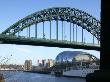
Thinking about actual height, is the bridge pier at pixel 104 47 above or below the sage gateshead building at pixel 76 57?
below

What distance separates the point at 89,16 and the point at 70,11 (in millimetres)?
5718

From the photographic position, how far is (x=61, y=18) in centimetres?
8356

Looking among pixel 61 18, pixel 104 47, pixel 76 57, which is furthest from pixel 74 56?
pixel 104 47

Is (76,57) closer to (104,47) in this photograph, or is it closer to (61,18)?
(61,18)

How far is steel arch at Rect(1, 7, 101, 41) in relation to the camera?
77.9m

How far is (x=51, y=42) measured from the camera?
68.5 metres

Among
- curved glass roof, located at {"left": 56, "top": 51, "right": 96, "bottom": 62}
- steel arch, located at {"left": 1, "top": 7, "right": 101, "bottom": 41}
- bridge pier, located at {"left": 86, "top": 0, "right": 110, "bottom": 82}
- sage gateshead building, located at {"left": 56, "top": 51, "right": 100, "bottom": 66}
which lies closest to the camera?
bridge pier, located at {"left": 86, "top": 0, "right": 110, "bottom": 82}

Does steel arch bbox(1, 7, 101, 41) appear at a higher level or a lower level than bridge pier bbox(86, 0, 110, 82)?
higher

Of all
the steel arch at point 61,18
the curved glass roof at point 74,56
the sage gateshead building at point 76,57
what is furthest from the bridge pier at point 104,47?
the curved glass roof at point 74,56

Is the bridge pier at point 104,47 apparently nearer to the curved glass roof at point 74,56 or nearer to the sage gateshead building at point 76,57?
the sage gateshead building at point 76,57

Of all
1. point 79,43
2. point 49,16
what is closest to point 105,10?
point 79,43

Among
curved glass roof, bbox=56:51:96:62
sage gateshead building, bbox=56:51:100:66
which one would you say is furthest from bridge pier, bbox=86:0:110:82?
curved glass roof, bbox=56:51:96:62

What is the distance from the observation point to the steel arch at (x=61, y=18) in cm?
7788

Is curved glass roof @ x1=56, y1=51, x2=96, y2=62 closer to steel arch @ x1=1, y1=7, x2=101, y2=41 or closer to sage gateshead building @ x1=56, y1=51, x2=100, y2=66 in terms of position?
sage gateshead building @ x1=56, y1=51, x2=100, y2=66
